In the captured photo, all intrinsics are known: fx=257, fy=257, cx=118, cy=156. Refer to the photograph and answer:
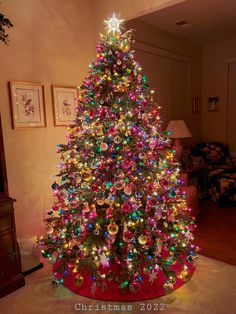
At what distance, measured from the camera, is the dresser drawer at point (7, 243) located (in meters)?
2.10

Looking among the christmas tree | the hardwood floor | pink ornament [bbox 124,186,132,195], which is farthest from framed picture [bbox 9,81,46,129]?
the hardwood floor

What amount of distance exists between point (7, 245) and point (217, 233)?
2333 mm

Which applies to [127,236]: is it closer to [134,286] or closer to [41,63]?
[134,286]

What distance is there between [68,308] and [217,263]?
56.4 inches

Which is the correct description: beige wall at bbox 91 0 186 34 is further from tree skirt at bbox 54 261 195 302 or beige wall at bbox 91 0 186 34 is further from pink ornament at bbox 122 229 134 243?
tree skirt at bbox 54 261 195 302

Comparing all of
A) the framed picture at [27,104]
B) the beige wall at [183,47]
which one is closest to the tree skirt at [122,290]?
the framed picture at [27,104]

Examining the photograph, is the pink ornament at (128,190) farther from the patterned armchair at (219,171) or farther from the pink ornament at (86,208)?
the patterned armchair at (219,171)

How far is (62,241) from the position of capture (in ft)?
7.23

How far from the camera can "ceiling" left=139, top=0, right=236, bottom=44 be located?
3418 mm

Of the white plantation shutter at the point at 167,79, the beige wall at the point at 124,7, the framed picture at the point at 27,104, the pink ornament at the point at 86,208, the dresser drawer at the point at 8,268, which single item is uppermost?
the beige wall at the point at 124,7

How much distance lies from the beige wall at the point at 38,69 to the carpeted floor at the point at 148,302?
2.57ft

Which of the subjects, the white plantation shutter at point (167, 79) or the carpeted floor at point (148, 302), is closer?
the carpeted floor at point (148, 302)

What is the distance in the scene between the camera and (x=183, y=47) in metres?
4.77

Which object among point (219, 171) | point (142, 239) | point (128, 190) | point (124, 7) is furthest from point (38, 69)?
point (219, 171)
